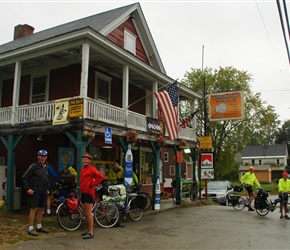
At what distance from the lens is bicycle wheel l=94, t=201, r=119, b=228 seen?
372 inches

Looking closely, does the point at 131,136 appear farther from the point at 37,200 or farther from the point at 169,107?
the point at 37,200

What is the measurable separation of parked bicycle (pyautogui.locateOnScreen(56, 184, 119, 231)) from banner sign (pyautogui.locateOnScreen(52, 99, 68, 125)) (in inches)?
108

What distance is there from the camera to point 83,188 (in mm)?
7906

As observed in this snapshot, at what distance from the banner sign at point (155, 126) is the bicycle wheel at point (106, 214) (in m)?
5.15

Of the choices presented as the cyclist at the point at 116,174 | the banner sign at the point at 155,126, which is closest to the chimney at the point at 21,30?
the banner sign at the point at 155,126

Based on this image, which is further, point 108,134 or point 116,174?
point 116,174

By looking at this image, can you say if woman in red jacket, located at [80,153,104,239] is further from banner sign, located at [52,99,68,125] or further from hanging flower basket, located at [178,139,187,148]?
hanging flower basket, located at [178,139,187,148]

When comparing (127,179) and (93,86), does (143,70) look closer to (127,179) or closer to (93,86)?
(93,86)

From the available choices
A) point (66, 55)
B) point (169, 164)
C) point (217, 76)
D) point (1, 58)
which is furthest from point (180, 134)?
point (169, 164)

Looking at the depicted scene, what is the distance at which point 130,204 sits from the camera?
423 inches

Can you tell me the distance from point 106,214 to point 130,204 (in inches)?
54.8

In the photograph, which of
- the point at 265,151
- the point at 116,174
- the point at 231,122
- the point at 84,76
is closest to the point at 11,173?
the point at 116,174

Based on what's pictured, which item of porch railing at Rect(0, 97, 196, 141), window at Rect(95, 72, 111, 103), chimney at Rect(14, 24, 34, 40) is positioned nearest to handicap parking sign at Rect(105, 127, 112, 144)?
porch railing at Rect(0, 97, 196, 141)

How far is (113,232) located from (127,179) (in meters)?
3.36
